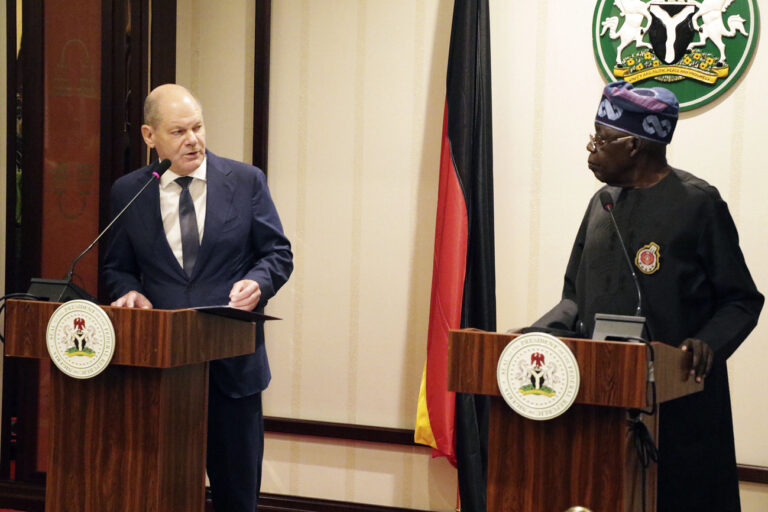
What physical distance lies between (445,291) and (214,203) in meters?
1.17

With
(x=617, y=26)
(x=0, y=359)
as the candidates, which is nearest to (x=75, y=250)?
(x=0, y=359)

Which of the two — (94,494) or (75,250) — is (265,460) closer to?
(75,250)

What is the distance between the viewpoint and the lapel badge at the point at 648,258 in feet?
6.74

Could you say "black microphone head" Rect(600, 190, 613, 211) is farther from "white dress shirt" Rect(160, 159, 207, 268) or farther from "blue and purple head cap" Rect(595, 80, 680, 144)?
"white dress shirt" Rect(160, 159, 207, 268)

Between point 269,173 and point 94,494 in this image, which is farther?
point 269,173

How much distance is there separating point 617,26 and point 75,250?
2.44m

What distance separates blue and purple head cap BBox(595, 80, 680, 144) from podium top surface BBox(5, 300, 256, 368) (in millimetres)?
1120

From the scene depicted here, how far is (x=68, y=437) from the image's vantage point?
82.5 inches

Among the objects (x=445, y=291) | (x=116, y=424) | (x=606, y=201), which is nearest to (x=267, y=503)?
(x=445, y=291)

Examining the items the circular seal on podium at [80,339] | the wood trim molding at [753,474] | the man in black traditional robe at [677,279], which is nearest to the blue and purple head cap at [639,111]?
the man in black traditional robe at [677,279]

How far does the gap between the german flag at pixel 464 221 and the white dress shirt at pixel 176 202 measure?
3.74 ft

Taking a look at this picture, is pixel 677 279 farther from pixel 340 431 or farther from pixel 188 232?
pixel 340 431

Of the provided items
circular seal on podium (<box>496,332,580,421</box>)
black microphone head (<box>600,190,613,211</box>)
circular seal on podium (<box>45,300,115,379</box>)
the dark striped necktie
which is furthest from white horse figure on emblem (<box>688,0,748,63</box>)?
circular seal on podium (<box>45,300,115,379</box>)

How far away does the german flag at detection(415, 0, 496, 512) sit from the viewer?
3.43 metres
